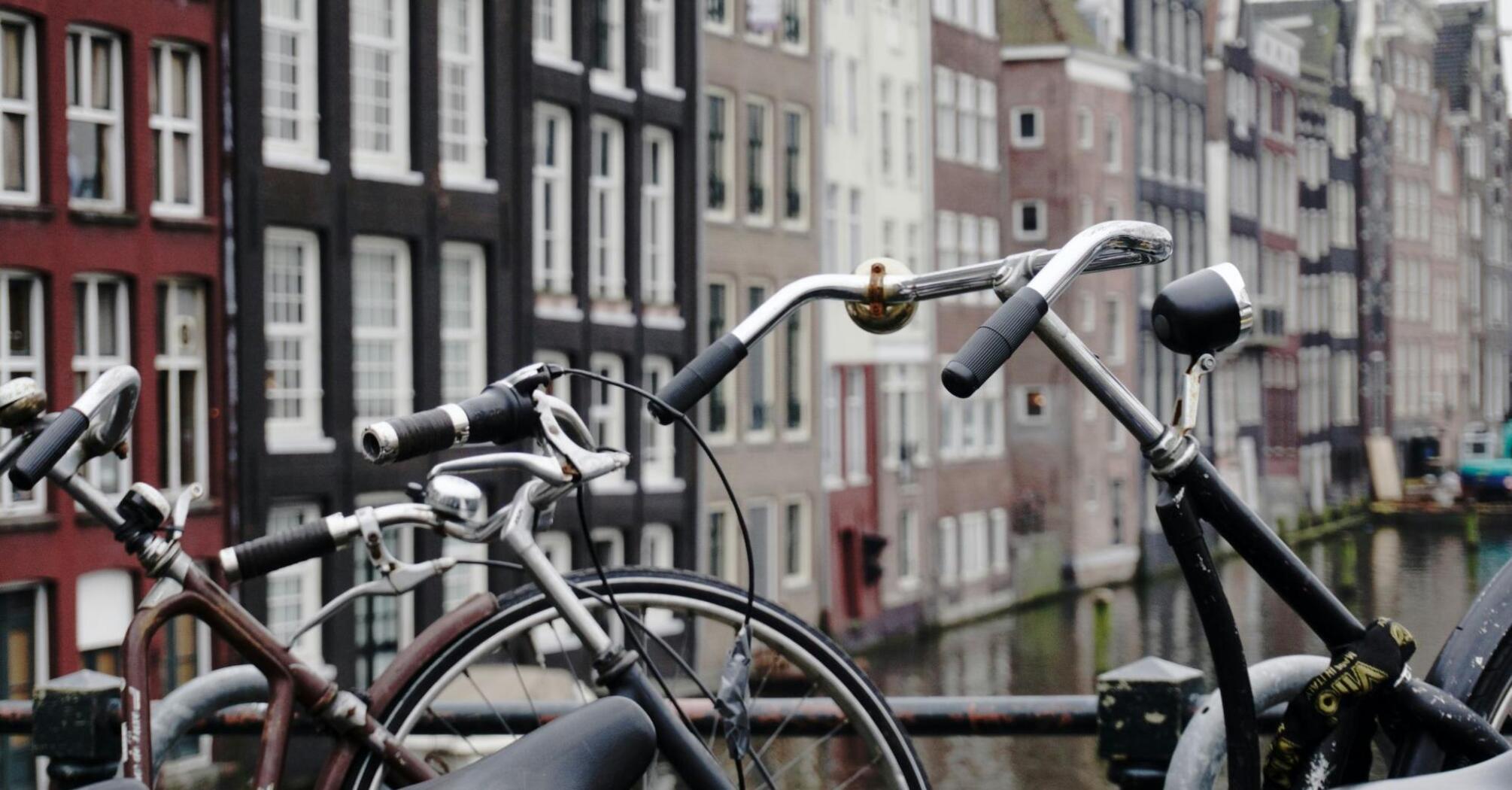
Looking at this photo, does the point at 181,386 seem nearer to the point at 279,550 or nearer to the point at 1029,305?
the point at 279,550

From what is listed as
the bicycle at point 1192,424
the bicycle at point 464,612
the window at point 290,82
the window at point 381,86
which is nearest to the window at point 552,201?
the window at point 381,86

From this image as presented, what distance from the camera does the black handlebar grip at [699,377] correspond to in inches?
46.6

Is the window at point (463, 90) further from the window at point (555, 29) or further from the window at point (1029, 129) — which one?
the window at point (1029, 129)

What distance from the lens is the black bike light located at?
127 cm

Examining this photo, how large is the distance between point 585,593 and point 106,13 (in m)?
13.8

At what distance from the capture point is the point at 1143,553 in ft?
100

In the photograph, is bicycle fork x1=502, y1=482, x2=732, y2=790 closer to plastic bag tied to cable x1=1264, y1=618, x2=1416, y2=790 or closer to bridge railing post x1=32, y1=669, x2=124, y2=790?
plastic bag tied to cable x1=1264, y1=618, x2=1416, y2=790

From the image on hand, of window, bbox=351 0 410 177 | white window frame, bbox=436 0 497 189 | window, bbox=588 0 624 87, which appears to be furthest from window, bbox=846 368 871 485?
window, bbox=351 0 410 177

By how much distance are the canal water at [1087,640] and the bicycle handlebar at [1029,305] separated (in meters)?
21.7

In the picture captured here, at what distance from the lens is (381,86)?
654 inches

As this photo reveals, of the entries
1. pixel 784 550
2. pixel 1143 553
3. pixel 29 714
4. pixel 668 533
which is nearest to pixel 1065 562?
pixel 1143 553

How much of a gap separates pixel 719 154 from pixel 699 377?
1970 cm

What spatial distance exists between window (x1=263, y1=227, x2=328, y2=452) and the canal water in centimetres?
944

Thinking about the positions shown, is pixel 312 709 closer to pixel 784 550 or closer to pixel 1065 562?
pixel 784 550
